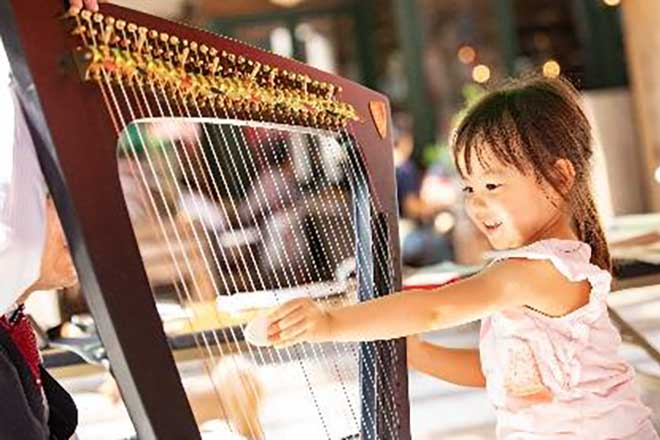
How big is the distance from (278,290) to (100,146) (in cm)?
73

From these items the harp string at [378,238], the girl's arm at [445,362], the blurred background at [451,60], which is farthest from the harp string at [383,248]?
the blurred background at [451,60]

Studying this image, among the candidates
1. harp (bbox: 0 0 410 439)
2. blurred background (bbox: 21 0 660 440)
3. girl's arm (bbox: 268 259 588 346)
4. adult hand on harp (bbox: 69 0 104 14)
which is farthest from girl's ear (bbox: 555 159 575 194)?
blurred background (bbox: 21 0 660 440)

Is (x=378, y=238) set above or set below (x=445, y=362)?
above

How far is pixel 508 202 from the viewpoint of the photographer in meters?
1.57

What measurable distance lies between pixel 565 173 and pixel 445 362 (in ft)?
1.46

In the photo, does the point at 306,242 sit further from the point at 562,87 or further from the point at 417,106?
the point at 417,106

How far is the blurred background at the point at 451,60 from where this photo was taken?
783 centimetres

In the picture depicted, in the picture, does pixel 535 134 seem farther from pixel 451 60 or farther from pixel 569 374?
pixel 451 60

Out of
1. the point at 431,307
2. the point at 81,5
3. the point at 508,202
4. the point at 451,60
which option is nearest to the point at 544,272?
the point at 508,202

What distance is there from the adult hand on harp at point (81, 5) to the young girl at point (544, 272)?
2.50 ft

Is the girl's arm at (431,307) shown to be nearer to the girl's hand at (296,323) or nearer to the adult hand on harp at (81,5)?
the girl's hand at (296,323)

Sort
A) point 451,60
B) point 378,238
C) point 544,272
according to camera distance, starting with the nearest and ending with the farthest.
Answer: point 544,272, point 378,238, point 451,60

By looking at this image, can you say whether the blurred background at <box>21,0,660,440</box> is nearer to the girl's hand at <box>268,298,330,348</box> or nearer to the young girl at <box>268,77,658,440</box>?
the young girl at <box>268,77,658,440</box>

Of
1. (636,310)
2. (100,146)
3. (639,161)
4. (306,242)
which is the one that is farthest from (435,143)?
(100,146)
